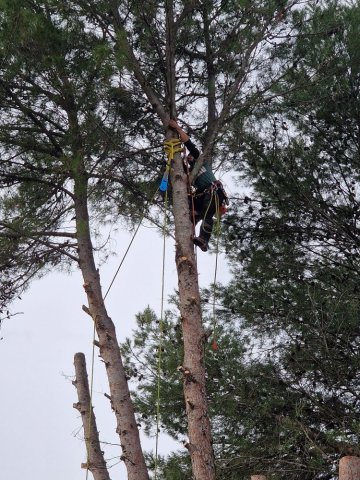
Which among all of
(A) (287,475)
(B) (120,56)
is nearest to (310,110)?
(B) (120,56)

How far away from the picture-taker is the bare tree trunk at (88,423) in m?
8.59

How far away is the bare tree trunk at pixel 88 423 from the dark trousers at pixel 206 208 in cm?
172

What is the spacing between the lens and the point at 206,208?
834cm

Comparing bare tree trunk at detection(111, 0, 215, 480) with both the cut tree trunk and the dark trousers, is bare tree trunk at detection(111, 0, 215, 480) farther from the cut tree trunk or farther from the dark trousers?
the dark trousers

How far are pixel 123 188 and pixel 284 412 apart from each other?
2.63m

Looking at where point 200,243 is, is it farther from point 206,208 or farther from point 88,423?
point 88,423

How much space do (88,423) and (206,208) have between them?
2220mm

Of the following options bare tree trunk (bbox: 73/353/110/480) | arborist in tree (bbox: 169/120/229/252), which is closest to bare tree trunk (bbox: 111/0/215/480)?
arborist in tree (bbox: 169/120/229/252)

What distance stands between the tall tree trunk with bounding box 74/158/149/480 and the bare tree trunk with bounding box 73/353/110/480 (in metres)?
0.30

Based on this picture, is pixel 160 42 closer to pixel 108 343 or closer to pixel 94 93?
pixel 94 93

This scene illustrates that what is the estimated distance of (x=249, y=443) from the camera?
9.07 meters

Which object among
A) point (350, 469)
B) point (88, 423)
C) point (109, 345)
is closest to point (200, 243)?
point (109, 345)

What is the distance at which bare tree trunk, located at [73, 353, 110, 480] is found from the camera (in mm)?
8586

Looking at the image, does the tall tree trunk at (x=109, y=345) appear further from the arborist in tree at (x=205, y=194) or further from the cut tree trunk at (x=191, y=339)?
the cut tree trunk at (x=191, y=339)
